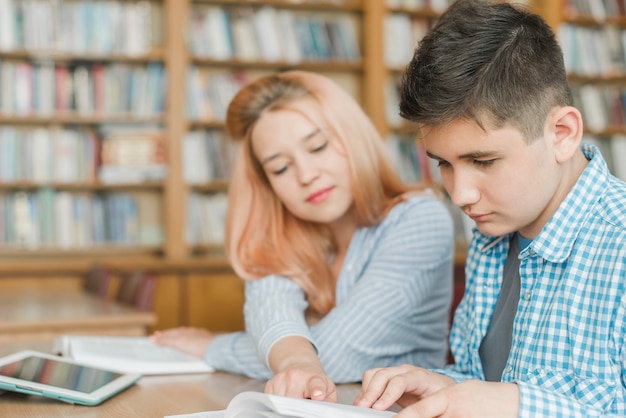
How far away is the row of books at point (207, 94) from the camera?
421 centimetres

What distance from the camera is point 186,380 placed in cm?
142

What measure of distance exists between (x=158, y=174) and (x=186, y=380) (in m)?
2.83

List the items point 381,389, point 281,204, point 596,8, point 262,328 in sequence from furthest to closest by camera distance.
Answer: point 596,8 → point 281,204 → point 262,328 → point 381,389

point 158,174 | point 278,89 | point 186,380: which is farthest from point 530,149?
point 158,174

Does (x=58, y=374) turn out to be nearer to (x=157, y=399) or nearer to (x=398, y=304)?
(x=157, y=399)

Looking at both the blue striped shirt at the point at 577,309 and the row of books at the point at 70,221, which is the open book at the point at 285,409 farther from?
the row of books at the point at 70,221

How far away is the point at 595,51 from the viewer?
473 cm

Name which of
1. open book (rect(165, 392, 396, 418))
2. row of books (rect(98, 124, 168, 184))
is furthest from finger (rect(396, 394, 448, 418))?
row of books (rect(98, 124, 168, 184))

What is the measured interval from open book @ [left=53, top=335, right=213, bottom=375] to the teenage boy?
1.73ft

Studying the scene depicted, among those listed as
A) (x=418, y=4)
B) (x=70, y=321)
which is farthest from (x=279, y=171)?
(x=418, y=4)

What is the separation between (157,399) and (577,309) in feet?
2.14

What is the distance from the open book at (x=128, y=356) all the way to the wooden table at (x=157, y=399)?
0.12ft

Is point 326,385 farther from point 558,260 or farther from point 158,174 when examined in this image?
point 158,174

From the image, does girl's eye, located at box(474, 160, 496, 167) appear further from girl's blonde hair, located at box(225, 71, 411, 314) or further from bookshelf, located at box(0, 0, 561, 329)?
bookshelf, located at box(0, 0, 561, 329)
